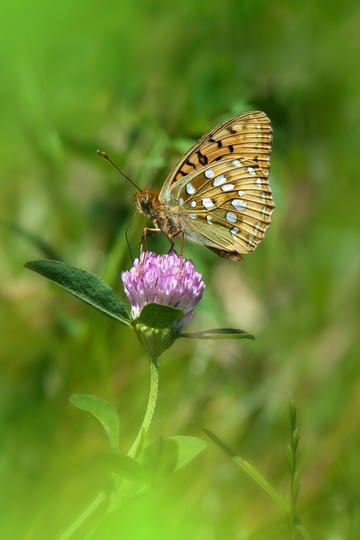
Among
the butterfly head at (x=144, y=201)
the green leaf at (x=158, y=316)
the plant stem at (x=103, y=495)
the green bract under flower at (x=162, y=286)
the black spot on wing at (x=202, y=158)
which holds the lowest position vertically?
the plant stem at (x=103, y=495)

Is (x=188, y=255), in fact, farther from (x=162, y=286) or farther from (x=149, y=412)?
(x=149, y=412)

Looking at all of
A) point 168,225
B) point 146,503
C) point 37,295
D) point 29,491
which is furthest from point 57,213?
point 146,503

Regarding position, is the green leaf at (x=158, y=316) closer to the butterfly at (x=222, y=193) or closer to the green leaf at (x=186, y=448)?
the green leaf at (x=186, y=448)

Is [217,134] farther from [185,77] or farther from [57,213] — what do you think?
[185,77]

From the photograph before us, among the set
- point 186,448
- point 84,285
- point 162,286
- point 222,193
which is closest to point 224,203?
point 222,193

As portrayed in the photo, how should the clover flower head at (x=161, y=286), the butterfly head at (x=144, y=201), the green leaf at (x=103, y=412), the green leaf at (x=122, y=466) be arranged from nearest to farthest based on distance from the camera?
the green leaf at (x=122, y=466)
the green leaf at (x=103, y=412)
the clover flower head at (x=161, y=286)
the butterfly head at (x=144, y=201)

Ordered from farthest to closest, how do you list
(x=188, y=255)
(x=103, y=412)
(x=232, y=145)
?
(x=188, y=255) → (x=232, y=145) → (x=103, y=412)

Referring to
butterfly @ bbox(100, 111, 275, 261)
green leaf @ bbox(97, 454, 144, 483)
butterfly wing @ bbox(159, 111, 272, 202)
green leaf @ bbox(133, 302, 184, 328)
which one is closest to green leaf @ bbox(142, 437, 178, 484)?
green leaf @ bbox(97, 454, 144, 483)

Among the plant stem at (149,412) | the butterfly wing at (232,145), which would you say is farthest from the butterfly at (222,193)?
the plant stem at (149,412)
